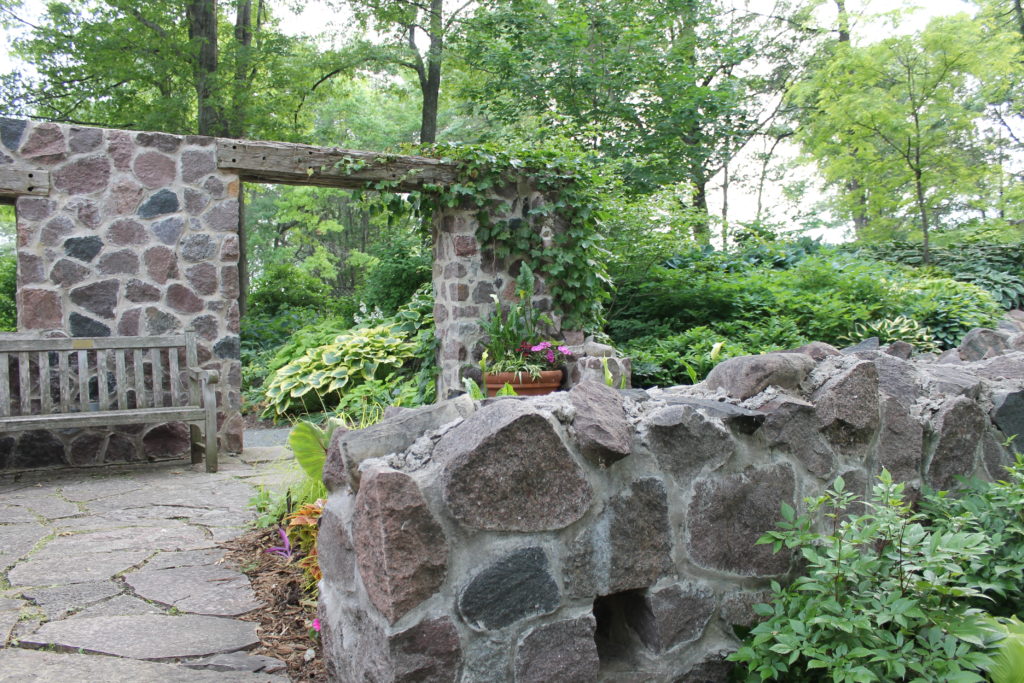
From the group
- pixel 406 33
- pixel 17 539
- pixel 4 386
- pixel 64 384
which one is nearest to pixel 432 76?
pixel 406 33

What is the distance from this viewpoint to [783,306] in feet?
A: 23.5

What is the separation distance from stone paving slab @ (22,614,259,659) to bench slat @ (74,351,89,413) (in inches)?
114

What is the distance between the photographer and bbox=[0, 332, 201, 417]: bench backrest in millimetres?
4516

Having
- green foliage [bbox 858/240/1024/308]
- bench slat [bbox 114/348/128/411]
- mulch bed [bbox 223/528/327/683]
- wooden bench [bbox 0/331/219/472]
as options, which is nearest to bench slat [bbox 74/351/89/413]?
wooden bench [bbox 0/331/219/472]

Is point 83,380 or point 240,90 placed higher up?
point 240,90

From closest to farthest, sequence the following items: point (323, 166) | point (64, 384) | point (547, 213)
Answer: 1. point (64, 384)
2. point (323, 166)
3. point (547, 213)

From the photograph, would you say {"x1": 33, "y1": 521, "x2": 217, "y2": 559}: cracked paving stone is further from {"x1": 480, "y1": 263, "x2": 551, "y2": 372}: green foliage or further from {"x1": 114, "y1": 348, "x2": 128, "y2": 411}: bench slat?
{"x1": 480, "y1": 263, "x2": 551, "y2": 372}: green foliage

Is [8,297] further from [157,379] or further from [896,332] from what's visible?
[896,332]

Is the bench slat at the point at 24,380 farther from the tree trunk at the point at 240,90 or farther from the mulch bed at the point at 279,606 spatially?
the tree trunk at the point at 240,90

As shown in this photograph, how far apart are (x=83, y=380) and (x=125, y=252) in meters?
0.94

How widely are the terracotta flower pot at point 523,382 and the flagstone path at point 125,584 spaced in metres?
1.86

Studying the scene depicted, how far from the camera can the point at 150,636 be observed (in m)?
2.08

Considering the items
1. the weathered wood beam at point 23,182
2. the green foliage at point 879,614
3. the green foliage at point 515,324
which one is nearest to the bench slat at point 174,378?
the weathered wood beam at point 23,182

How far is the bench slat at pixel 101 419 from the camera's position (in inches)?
168
